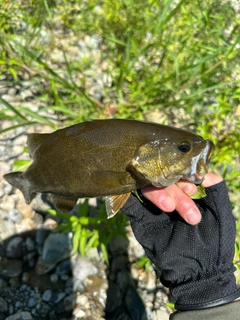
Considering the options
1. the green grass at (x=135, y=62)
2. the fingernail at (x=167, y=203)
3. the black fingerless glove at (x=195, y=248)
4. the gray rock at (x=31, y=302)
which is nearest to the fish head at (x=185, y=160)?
the fingernail at (x=167, y=203)

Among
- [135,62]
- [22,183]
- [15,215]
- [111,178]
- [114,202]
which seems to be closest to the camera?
[111,178]

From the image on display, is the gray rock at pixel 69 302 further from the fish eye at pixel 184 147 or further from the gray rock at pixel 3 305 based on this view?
the fish eye at pixel 184 147

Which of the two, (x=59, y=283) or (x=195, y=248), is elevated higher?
(x=195, y=248)

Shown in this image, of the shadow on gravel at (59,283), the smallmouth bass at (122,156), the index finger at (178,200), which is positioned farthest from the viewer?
the shadow on gravel at (59,283)

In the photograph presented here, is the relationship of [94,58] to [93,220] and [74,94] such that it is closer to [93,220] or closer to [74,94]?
[74,94]

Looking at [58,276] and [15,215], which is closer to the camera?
[58,276]

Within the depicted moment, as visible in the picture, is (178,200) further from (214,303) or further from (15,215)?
(15,215)

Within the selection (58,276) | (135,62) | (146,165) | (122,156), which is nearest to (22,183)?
(122,156)

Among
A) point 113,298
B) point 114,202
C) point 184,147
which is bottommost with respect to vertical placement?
point 113,298
